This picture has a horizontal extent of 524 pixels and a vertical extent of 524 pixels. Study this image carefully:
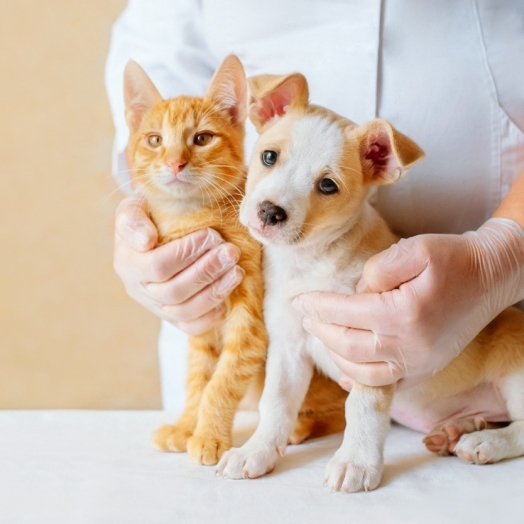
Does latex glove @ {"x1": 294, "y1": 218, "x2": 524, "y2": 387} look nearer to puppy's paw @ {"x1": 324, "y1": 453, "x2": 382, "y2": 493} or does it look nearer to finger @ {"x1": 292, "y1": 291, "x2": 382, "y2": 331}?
finger @ {"x1": 292, "y1": 291, "x2": 382, "y2": 331}

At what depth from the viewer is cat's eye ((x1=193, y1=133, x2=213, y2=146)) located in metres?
1.41

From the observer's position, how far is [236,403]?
1.35 meters

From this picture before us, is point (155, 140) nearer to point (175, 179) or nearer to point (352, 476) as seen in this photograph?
point (175, 179)

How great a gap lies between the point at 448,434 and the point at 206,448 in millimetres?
468

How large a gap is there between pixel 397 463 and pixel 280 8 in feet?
3.22

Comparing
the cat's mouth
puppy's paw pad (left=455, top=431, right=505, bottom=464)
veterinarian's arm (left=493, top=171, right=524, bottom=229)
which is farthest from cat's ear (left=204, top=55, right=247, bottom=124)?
puppy's paw pad (left=455, top=431, right=505, bottom=464)

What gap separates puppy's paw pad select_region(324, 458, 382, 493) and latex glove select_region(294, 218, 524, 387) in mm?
152

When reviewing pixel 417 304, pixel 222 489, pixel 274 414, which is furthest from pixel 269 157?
pixel 222 489

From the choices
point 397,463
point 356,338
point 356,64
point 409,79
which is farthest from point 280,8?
point 397,463

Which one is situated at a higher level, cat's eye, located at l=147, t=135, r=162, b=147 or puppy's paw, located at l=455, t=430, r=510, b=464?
cat's eye, located at l=147, t=135, r=162, b=147

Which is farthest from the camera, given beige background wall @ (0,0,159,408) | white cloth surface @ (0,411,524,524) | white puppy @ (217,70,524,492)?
beige background wall @ (0,0,159,408)

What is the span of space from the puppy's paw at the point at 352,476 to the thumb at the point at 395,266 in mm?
301

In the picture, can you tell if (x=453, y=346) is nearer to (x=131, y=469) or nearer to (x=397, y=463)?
(x=397, y=463)

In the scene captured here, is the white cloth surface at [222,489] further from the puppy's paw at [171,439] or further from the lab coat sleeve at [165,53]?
the lab coat sleeve at [165,53]
